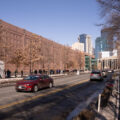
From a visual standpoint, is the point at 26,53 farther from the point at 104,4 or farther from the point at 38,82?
the point at 104,4

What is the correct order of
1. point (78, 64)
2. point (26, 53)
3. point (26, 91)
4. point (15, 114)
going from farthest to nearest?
point (78, 64), point (26, 53), point (26, 91), point (15, 114)

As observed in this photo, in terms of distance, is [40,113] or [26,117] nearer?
[26,117]

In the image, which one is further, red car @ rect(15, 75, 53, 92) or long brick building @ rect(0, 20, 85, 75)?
long brick building @ rect(0, 20, 85, 75)

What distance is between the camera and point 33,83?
15.3 meters

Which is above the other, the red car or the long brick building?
the long brick building

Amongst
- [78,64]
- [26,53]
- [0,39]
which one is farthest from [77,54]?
[0,39]

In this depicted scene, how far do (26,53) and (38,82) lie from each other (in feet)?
80.4

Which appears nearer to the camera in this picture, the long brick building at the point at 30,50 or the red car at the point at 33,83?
the red car at the point at 33,83

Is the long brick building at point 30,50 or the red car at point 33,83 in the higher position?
the long brick building at point 30,50

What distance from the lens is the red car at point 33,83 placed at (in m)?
14.8

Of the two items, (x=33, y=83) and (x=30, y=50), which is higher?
(x=30, y=50)

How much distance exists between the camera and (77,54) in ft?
258

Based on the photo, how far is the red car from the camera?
584 inches

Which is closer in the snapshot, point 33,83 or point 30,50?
point 33,83
